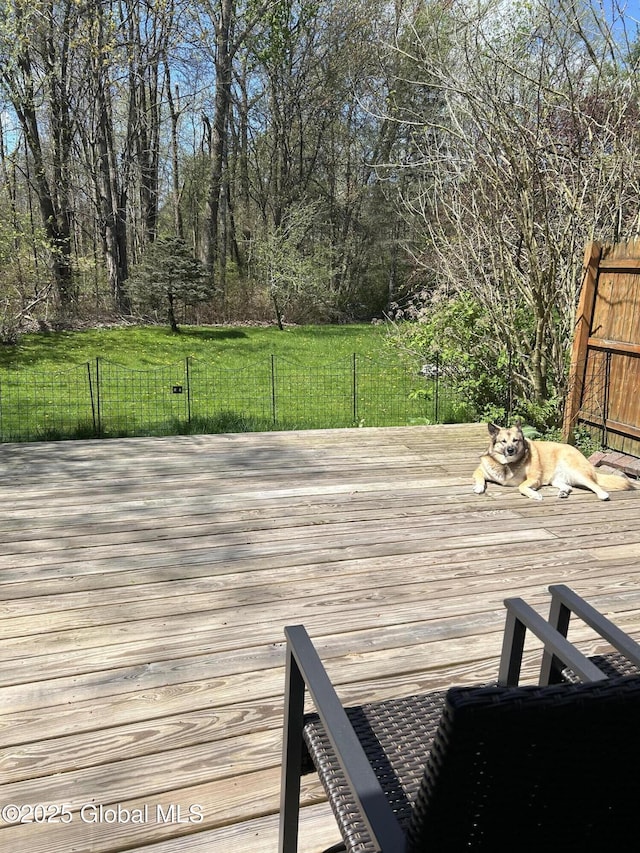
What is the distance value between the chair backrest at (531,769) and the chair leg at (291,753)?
1.65 feet

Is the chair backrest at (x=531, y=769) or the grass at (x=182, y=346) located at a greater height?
the chair backrest at (x=531, y=769)

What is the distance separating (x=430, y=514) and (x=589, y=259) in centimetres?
274

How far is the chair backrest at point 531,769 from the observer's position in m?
0.72

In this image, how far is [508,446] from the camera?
4.02 m

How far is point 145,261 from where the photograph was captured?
47.2 ft

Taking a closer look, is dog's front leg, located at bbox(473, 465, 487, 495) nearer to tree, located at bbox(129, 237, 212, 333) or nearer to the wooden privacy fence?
the wooden privacy fence

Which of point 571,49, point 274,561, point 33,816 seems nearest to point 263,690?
point 33,816

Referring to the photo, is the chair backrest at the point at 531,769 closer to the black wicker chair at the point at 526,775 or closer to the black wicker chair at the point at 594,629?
the black wicker chair at the point at 526,775

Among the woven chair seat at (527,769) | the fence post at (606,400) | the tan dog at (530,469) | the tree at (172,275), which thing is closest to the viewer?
the woven chair seat at (527,769)

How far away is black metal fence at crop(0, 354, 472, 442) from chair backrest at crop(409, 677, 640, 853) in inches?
210

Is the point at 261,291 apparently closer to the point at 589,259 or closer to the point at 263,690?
the point at 589,259

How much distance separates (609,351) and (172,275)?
11.1 metres

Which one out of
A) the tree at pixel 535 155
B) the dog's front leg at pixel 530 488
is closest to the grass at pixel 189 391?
the tree at pixel 535 155

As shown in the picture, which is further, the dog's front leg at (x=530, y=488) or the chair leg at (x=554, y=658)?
the dog's front leg at (x=530, y=488)
